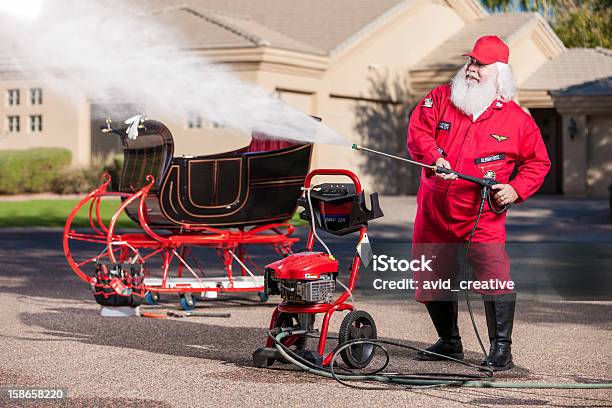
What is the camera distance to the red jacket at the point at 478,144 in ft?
27.0

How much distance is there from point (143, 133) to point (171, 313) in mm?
1768

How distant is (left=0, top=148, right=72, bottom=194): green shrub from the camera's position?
35875 mm

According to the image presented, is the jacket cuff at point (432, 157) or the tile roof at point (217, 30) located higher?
the tile roof at point (217, 30)

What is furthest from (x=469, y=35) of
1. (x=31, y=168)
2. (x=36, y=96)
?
(x=31, y=168)

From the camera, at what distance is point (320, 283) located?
26.1 feet

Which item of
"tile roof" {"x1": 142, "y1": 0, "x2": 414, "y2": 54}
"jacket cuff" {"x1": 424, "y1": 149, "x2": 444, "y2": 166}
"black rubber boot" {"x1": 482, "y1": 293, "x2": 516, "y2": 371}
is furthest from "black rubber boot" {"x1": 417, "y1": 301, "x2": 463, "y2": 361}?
"tile roof" {"x1": 142, "y1": 0, "x2": 414, "y2": 54}

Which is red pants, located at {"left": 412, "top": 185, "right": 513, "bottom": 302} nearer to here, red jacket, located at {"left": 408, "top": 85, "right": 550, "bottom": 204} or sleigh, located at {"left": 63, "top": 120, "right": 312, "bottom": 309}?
red jacket, located at {"left": 408, "top": 85, "right": 550, "bottom": 204}

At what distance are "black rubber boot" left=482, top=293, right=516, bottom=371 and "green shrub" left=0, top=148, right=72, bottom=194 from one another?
2856cm

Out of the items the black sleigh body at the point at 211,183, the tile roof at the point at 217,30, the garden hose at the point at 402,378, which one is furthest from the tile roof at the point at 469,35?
the garden hose at the point at 402,378

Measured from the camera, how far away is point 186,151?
3328 cm

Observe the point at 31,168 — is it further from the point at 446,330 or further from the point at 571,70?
the point at 446,330

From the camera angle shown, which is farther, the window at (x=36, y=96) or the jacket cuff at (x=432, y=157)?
the window at (x=36, y=96)

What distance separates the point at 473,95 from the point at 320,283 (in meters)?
1.59

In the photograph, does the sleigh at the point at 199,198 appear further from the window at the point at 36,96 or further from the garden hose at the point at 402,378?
the window at the point at 36,96
